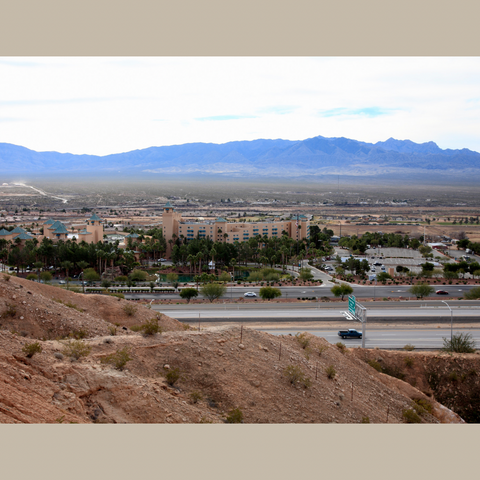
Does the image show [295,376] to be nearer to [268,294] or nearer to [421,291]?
[268,294]

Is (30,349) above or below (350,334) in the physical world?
above

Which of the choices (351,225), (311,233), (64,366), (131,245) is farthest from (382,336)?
(351,225)

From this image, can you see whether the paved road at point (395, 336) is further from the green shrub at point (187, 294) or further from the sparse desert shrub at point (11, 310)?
the sparse desert shrub at point (11, 310)

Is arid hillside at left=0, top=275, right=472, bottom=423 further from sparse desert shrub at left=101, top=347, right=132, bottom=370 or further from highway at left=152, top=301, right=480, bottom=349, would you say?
highway at left=152, top=301, right=480, bottom=349

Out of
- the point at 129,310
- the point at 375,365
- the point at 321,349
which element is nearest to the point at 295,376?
the point at 321,349

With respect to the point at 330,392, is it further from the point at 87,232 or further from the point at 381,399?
the point at 87,232

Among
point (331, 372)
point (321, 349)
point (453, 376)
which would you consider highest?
point (321, 349)
